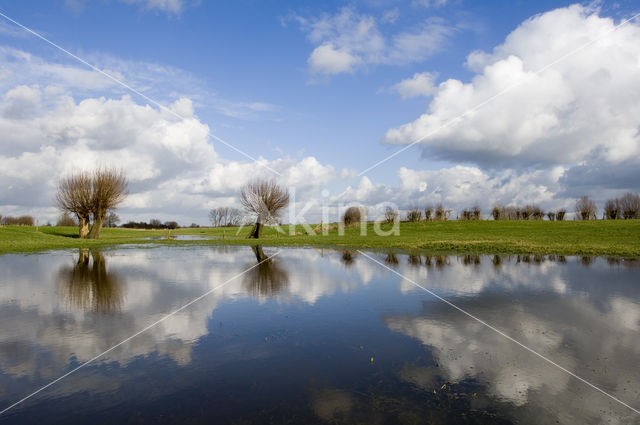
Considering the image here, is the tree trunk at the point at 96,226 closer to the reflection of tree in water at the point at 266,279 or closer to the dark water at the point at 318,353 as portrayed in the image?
the reflection of tree in water at the point at 266,279

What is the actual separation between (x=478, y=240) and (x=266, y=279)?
25.7m

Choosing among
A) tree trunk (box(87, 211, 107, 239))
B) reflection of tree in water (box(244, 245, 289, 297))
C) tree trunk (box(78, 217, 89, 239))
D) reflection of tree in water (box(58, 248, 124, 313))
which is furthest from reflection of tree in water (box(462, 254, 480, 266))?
tree trunk (box(78, 217, 89, 239))

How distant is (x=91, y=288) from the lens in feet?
37.9


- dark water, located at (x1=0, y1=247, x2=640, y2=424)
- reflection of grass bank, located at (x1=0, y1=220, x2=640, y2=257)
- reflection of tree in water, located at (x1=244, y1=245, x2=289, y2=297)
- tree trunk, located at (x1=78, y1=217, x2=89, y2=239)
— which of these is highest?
tree trunk, located at (x1=78, y1=217, x2=89, y2=239)

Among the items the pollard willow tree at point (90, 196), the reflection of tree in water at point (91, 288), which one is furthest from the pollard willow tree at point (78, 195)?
the reflection of tree in water at point (91, 288)

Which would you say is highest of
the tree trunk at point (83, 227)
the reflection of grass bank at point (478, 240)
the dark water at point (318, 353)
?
the tree trunk at point (83, 227)

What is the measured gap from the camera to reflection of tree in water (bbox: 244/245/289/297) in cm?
1127

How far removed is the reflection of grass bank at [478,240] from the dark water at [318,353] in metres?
14.1

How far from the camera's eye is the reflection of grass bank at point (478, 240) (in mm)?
25578

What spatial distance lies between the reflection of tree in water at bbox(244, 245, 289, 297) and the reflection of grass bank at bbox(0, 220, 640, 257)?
12.3 meters

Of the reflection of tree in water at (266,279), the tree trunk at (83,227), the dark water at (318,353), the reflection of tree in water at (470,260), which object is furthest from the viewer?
the tree trunk at (83,227)

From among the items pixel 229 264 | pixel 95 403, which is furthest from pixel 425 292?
pixel 229 264

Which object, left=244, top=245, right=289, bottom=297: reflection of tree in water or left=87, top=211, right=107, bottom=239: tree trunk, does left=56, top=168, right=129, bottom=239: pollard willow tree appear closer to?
left=87, top=211, right=107, bottom=239: tree trunk

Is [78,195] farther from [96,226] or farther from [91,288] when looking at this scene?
[91,288]
